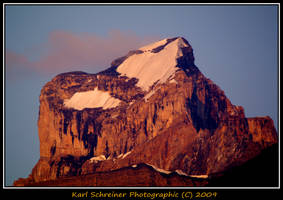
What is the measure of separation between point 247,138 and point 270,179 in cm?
2407

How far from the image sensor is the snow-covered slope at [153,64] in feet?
533

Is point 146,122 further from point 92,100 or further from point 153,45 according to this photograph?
point 153,45

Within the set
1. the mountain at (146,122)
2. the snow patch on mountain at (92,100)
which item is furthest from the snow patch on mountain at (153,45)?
the snow patch on mountain at (92,100)

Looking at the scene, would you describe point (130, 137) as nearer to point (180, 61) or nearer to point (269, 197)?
point (180, 61)

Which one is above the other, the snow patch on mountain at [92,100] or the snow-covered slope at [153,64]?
the snow-covered slope at [153,64]

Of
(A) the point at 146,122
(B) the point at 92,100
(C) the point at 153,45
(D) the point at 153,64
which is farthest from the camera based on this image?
(C) the point at 153,45

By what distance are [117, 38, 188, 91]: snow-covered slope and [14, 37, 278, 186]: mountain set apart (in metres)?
0.24

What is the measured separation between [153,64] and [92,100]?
1519cm

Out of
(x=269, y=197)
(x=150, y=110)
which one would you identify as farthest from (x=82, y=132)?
(x=269, y=197)

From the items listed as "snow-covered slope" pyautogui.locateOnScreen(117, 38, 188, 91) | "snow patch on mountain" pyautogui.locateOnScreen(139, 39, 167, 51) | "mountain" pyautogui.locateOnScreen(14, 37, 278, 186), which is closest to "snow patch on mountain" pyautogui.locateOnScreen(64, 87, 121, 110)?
"mountain" pyautogui.locateOnScreen(14, 37, 278, 186)

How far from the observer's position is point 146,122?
15588 cm

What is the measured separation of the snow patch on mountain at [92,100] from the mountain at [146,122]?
7.9 inches

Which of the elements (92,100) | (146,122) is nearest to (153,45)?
(92,100)

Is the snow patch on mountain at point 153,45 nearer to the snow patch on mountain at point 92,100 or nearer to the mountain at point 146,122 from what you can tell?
the mountain at point 146,122
